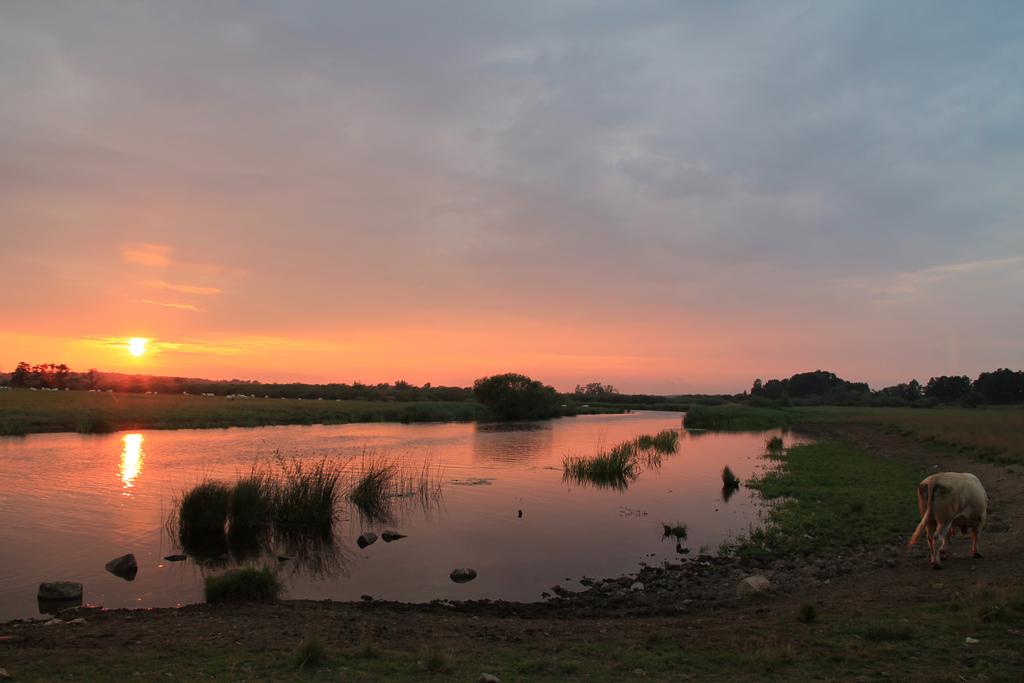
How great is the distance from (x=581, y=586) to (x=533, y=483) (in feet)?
47.7

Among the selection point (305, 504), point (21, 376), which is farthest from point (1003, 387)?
point (21, 376)

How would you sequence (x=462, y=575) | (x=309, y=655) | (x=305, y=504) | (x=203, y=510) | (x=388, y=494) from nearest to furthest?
(x=309, y=655) → (x=462, y=575) → (x=203, y=510) → (x=305, y=504) → (x=388, y=494)

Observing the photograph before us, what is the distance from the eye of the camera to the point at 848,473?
92.4 feet

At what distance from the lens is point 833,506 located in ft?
66.5

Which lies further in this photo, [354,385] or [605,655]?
[354,385]

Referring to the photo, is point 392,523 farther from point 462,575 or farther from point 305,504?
point 462,575

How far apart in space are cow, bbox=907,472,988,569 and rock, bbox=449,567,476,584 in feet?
29.2

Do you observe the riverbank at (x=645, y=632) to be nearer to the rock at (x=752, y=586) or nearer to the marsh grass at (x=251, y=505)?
the rock at (x=752, y=586)

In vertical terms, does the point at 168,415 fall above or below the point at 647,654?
above

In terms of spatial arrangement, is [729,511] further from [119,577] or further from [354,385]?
[354,385]

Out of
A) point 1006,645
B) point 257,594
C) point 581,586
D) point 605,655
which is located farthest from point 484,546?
point 1006,645

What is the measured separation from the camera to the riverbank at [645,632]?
7.00m

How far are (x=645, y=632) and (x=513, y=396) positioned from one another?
78.0 meters

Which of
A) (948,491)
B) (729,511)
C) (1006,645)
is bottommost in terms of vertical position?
(729,511)
